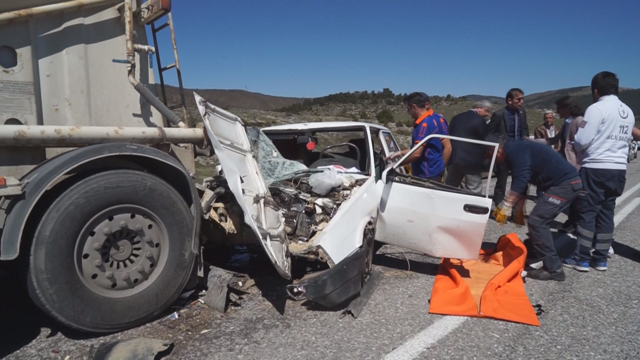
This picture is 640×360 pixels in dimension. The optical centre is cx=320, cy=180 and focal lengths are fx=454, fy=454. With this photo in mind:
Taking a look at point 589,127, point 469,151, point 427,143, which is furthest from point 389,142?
point 589,127

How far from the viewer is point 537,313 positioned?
3787 millimetres

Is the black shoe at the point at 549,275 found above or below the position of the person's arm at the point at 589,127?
below

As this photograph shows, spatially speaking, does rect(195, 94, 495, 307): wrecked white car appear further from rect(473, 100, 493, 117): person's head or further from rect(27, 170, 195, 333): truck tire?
rect(473, 100, 493, 117): person's head

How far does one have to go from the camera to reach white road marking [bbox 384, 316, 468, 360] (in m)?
3.08

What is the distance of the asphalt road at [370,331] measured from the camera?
309cm

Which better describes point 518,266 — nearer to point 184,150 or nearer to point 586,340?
point 586,340

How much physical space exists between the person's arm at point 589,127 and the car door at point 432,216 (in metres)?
1.27

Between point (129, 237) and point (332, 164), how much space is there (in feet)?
8.22

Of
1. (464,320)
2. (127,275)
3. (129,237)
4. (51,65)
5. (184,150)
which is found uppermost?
(51,65)

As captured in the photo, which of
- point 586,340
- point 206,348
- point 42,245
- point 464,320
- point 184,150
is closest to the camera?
point 42,245

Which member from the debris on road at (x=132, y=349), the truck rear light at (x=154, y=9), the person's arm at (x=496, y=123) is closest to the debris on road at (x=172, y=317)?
the debris on road at (x=132, y=349)

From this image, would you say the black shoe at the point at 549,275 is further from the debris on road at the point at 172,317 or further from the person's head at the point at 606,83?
the debris on road at the point at 172,317

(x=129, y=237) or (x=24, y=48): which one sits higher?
(x=24, y=48)

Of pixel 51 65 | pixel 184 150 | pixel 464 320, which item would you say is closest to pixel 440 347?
pixel 464 320
